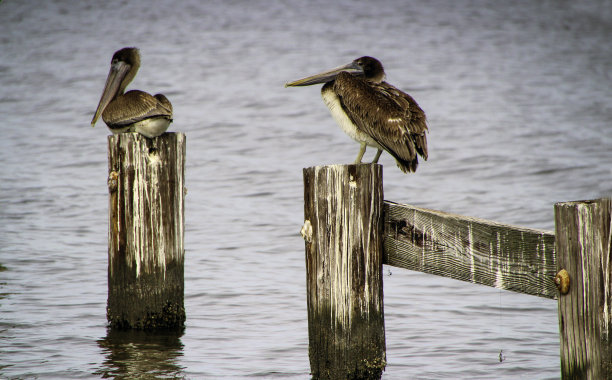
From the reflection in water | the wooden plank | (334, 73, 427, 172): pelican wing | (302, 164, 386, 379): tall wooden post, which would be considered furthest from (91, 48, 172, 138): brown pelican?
the wooden plank

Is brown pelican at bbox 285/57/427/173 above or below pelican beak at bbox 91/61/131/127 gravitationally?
below

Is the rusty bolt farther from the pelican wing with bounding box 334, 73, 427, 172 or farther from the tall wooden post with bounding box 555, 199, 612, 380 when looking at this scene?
the pelican wing with bounding box 334, 73, 427, 172

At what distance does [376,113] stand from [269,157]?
26.7 ft

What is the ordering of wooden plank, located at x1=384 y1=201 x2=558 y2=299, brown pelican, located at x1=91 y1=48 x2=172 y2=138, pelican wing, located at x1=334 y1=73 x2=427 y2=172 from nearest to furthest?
wooden plank, located at x1=384 y1=201 x2=558 y2=299 < pelican wing, located at x1=334 y1=73 x2=427 y2=172 < brown pelican, located at x1=91 y1=48 x2=172 y2=138

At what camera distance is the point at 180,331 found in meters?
4.99

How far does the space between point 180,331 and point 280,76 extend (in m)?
14.7

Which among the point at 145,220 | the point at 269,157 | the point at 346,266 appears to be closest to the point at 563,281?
the point at 346,266

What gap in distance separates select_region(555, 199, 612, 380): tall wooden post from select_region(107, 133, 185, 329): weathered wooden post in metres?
A: 2.53

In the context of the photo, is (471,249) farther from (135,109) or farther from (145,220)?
(135,109)

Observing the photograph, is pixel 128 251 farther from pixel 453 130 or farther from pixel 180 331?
pixel 453 130

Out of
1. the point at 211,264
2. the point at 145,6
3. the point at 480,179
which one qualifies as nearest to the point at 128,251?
the point at 211,264

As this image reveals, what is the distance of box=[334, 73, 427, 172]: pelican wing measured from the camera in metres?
4.31

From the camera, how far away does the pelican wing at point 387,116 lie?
14.1ft

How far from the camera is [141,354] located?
15.0ft
